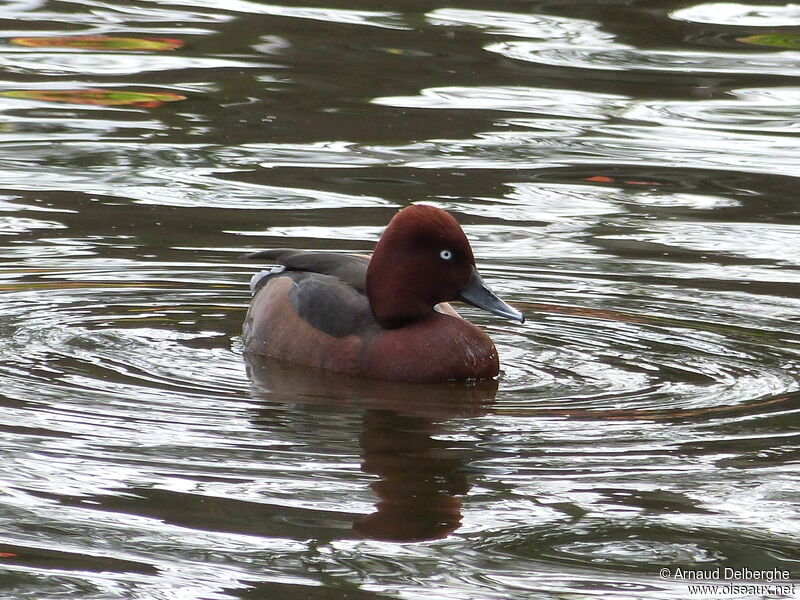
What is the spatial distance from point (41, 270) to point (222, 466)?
12.3ft

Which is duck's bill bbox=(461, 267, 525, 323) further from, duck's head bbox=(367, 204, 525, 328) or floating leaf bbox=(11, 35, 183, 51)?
floating leaf bbox=(11, 35, 183, 51)

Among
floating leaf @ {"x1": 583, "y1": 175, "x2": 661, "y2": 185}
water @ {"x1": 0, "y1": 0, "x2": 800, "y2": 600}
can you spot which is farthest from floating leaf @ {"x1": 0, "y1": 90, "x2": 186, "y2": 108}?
floating leaf @ {"x1": 583, "y1": 175, "x2": 661, "y2": 185}

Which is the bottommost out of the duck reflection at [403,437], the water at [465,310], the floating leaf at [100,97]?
the duck reflection at [403,437]

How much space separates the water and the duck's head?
0.41 metres

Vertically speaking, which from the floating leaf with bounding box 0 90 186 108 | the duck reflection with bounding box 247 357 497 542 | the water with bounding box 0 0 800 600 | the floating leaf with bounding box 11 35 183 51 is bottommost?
the duck reflection with bounding box 247 357 497 542

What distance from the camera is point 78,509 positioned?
18.6ft

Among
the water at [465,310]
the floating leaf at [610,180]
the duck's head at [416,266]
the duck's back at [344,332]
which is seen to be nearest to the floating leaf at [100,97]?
the water at [465,310]

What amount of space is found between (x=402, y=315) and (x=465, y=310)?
1580mm

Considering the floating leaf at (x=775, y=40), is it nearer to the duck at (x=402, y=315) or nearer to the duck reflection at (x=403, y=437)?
the duck at (x=402, y=315)

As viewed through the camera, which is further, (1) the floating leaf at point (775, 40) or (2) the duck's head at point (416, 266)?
(1) the floating leaf at point (775, 40)

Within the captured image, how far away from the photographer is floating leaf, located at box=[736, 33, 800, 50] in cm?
1662

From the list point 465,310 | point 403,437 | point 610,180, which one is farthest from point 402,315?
point 610,180

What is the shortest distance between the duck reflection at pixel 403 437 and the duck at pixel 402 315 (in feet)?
0.26

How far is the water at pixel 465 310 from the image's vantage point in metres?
5.46
